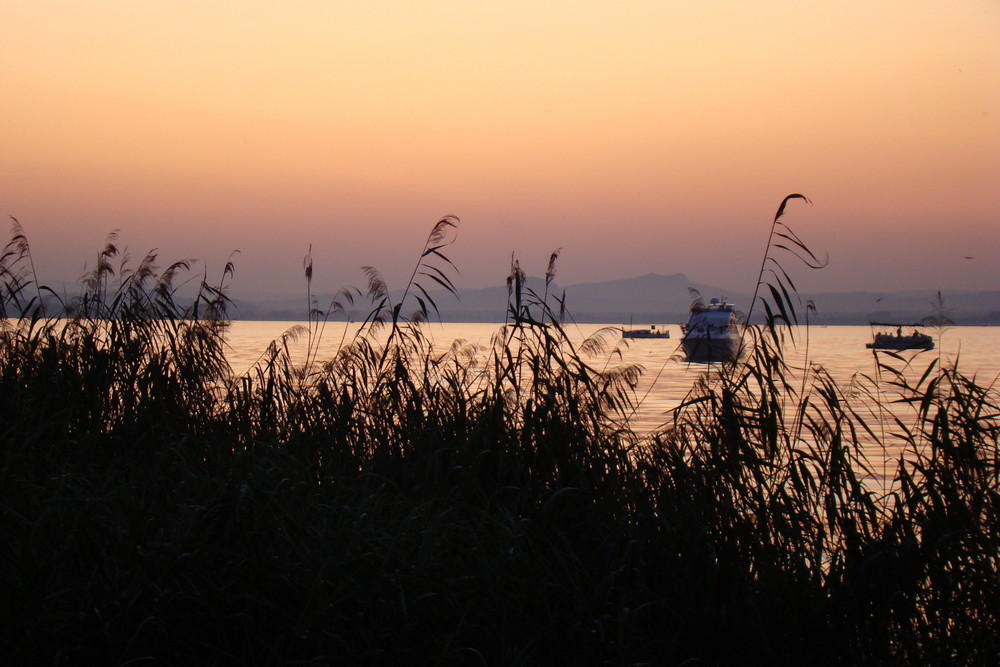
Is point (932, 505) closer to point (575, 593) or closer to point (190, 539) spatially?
point (575, 593)

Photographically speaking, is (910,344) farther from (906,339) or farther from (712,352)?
(906,339)

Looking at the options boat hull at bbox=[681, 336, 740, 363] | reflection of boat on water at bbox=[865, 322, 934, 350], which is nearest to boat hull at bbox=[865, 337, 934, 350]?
reflection of boat on water at bbox=[865, 322, 934, 350]

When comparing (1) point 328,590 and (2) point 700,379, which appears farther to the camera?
(2) point 700,379

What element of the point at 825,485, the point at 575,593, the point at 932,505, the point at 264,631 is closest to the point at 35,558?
the point at 264,631

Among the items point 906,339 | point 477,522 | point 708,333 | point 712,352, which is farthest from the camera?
point 906,339

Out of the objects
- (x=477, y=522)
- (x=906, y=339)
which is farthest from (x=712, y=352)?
(x=477, y=522)

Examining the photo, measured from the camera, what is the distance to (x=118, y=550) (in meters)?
4.01

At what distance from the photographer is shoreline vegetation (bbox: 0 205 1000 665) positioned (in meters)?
3.85

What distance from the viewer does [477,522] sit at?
15.5ft

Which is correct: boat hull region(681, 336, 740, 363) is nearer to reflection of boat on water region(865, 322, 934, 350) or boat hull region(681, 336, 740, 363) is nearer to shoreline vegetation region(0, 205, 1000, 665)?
shoreline vegetation region(0, 205, 1000, 665)

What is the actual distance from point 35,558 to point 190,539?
69cm

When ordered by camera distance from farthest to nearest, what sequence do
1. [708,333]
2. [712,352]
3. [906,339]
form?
[906,339] < [712,352] < [708,333]

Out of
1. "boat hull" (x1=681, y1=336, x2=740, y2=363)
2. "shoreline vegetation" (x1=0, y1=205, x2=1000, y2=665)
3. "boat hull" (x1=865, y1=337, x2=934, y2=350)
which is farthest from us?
"boat hull" (x1=681, y1=336, x2=740, y2=363)

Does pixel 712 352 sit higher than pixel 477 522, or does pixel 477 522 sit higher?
pixel 712 352
